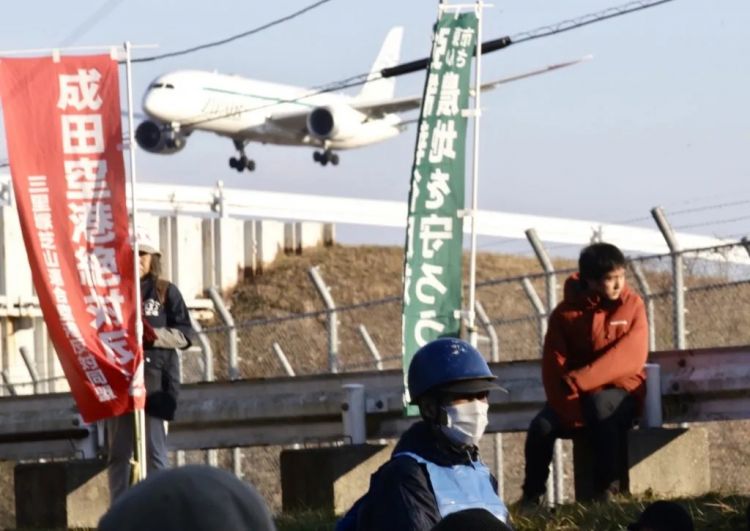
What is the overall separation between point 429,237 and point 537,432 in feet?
9.43

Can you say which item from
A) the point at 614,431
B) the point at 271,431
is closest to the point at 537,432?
the point at 614,431

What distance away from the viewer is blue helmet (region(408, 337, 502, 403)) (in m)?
5.23

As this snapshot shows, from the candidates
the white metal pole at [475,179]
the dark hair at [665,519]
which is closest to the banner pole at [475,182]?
the white metal pole at [475,179]

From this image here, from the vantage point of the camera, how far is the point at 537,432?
388 inches

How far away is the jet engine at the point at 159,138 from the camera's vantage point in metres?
50.2

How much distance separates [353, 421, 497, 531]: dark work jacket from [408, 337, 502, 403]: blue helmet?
178mm

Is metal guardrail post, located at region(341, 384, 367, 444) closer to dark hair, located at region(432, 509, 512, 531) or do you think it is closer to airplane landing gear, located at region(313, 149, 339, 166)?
dark hair, located at region(432, 509, 512, 531)

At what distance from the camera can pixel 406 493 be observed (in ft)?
16.1

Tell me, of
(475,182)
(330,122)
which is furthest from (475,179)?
(330,122)

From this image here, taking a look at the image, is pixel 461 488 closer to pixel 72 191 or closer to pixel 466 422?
pixel 466 422

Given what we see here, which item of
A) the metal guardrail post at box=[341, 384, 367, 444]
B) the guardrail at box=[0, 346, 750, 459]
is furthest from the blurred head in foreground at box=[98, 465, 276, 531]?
the metal guardrail post at box=[341, 384, 367, 444]

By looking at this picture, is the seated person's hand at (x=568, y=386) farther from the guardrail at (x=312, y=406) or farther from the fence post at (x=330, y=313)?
the fence post at (x=330, y=313)

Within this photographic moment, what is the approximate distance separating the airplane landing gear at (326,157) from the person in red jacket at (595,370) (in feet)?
144

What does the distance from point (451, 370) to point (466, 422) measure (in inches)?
6.4
